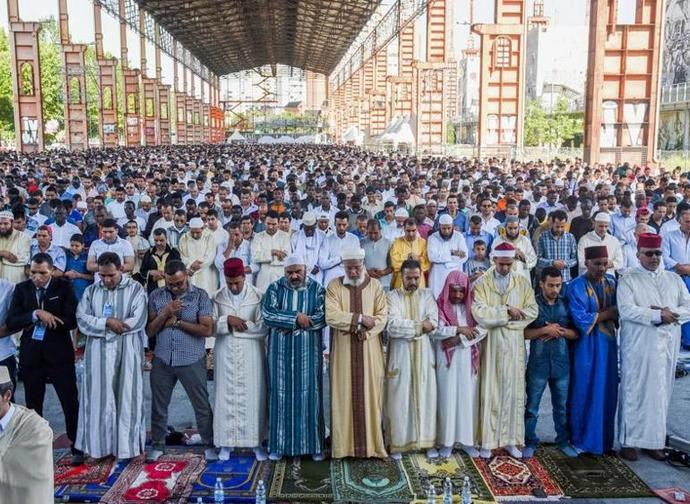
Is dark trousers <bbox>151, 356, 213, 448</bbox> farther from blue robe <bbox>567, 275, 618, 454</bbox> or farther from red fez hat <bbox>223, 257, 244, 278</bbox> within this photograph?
blue robe <bbox>567, 275, 618, 454</bbox>

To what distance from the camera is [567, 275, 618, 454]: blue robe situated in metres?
5.44

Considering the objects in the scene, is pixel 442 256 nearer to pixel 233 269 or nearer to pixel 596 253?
pixel 596 253

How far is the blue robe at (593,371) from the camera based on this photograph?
544 cm

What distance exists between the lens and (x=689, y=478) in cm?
518

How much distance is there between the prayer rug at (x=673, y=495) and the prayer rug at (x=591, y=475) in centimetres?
7

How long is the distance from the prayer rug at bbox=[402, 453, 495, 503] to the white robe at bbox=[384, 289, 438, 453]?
12cm

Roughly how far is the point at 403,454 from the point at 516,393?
3.08 feet

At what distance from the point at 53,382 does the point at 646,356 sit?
4.24 m

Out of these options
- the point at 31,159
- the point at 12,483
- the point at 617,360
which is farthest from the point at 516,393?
the point at 31,159

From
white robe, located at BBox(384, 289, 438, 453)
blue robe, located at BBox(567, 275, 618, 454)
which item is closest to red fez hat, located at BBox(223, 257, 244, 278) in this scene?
white robe, located at BBox(384, 289, 438, 453)

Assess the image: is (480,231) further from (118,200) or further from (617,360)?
(118,200)

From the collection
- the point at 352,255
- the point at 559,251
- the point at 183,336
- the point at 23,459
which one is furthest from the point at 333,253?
the point at 23,459

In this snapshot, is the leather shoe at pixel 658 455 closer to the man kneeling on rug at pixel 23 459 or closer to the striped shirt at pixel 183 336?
the striped shirt at pixel 183 336

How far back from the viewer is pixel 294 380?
539cm
